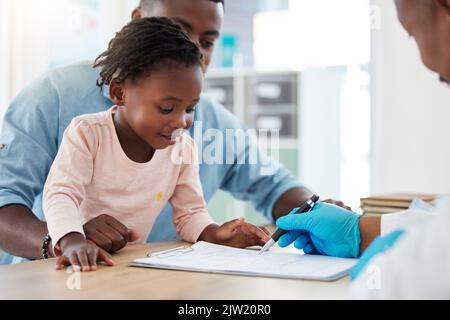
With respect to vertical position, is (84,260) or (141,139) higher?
(141,139)

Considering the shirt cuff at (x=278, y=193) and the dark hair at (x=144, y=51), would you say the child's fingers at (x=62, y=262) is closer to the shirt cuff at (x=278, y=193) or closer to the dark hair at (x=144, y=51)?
the dark hair at (x=144, y=51)

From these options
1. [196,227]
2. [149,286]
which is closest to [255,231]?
[196,227]

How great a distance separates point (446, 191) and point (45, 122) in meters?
1.71

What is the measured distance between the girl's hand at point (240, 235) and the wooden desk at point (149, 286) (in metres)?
0.25

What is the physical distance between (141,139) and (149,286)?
18.4 inches

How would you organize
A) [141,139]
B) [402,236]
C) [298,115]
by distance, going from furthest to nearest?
[298,115] → [141,139] → [402,236]

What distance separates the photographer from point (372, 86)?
8.73 feet

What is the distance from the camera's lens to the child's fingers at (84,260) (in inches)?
31.7

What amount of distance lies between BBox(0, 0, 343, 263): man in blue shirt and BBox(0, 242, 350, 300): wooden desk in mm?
163

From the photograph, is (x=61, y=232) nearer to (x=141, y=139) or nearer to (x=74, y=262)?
(x=74, y=262)

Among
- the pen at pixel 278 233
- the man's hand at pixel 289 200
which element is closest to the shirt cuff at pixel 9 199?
the pen at pixel 278 233

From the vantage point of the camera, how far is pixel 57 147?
1.35 meters
